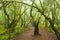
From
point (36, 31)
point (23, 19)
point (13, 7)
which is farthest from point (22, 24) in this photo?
point (13, 7)

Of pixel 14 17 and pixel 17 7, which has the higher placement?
pixel 17 7

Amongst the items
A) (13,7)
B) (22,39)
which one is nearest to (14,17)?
(13,7)

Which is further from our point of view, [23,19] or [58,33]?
[23,19]

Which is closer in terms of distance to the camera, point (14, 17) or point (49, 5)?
point (14, 17)

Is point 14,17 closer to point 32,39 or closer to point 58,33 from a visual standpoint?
point 32,39

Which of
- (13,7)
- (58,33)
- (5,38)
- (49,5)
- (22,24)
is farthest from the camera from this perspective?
(22,24)

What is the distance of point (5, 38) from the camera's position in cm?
2266

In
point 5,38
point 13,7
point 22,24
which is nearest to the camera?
point 5,38

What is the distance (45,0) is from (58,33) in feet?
42.9

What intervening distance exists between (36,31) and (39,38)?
70.5 inches

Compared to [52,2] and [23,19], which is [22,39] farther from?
[23,19]

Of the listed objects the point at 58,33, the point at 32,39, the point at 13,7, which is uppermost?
the point at 13,7

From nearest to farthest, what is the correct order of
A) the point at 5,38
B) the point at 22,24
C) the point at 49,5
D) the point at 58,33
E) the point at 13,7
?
the point at 58,33, the point at 5,38, the point at 13,7, the point at 49,5, the point at 22,24

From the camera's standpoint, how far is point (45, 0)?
1195 inches
